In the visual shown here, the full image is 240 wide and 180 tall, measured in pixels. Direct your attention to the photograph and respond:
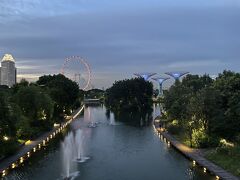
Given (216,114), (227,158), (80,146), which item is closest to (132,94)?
(80,146)

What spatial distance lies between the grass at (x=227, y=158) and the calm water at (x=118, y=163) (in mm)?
1967

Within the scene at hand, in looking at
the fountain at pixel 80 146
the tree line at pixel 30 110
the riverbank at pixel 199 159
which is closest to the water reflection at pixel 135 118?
the tree line at pixel 30 110

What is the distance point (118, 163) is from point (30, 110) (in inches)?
1022

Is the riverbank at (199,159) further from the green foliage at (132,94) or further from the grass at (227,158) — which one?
the green foliage at (132,94)

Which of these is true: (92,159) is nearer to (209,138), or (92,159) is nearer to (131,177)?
(131,177)

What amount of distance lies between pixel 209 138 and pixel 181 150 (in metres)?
3.53

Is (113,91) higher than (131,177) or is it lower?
higher

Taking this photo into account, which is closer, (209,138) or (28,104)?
(209,138)

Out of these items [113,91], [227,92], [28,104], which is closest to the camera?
[227,92]

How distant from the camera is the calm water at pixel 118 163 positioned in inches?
1508

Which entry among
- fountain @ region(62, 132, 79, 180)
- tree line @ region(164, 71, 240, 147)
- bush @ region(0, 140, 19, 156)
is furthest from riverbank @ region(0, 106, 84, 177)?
tree line @ region(164, 71, 240, 147)

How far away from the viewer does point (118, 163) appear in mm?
44500

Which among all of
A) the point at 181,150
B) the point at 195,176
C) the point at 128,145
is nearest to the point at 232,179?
the point at 195,176

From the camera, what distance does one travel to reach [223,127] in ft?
161
